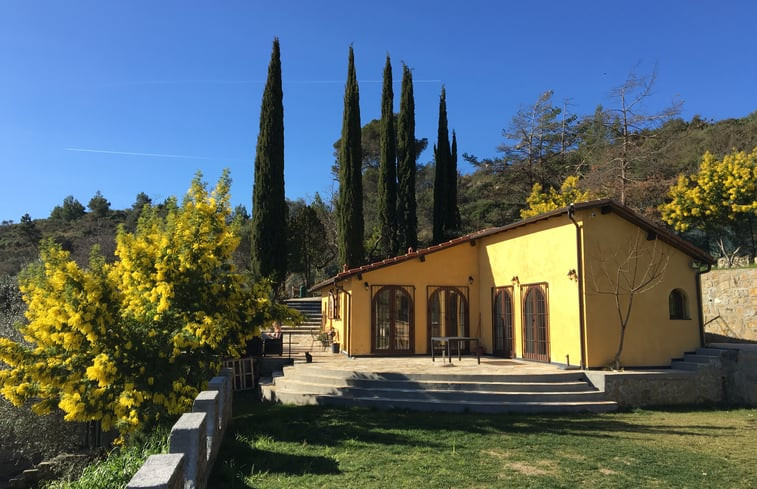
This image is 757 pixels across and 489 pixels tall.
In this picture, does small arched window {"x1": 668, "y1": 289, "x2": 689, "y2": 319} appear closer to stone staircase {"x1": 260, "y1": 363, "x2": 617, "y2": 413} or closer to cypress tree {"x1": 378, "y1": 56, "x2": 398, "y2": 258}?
stone staircase {"x1": 260, "y1": 363, "x2": 617, "y2": 413}

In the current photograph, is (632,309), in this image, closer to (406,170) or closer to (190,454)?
(190,454)

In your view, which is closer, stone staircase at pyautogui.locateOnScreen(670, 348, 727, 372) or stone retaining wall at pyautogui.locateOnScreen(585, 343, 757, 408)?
stone retaining wall at pyautogui.locateOnScreen(585, 343, 757, 408)

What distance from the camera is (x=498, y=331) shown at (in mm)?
15977

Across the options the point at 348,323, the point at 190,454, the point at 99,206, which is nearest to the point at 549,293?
the point at 348,323

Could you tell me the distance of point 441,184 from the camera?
30.8m

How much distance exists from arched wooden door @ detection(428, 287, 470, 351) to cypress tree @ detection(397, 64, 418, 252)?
11555 millimetres

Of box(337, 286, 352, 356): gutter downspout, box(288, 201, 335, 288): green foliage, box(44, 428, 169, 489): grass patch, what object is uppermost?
box(288, 201, 335, 288): green foliage

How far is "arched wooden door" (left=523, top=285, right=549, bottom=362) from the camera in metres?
13.7

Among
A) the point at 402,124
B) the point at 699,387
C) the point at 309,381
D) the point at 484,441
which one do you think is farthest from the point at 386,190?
the point at 484,441

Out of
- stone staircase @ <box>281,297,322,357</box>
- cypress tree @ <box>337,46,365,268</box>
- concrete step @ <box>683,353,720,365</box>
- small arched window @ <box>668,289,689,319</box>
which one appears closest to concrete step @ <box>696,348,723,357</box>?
concrete step @ <box>683,353,720,365</box>

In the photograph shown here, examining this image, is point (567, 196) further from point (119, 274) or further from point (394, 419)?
point (119, 274)

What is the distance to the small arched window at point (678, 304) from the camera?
13.4 m

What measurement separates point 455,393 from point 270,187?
1686 centimetres

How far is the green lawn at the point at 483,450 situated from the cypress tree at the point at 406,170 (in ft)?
60.9
